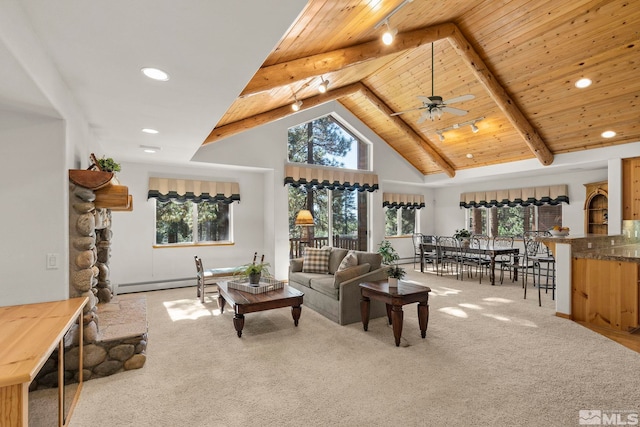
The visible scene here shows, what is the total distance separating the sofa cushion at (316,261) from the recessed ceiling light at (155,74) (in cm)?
341

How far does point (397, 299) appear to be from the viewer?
3342 millimetres

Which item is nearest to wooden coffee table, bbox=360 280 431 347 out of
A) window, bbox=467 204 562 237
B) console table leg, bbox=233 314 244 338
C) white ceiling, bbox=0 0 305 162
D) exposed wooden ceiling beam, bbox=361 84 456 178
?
console table leg, bbox=233 314 244 338

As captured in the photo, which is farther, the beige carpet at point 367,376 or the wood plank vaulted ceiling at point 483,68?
the wood plank vaulted ceiling at point 483,68

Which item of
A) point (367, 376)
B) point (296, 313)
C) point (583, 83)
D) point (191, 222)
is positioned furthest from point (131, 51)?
point (583, 83)

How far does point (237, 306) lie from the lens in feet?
11.7

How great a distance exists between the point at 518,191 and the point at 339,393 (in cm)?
741

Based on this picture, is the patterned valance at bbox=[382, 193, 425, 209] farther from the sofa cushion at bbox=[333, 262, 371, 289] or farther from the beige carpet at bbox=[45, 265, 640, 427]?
the beige carpet at bbox=[45, 265, 640, 427]

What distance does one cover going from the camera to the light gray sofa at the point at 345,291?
4.03 m

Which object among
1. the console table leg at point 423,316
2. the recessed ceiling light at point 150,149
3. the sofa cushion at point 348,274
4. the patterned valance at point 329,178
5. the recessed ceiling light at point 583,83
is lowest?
the console table leg at point 423,316

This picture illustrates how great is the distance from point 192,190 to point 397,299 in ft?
15.2

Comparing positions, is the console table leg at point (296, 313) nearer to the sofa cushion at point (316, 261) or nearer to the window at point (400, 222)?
the sofa cushion at point (316, 261)

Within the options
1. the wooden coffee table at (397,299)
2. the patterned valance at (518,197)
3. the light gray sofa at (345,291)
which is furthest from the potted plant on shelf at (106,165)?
the patterned valance at (518,197)

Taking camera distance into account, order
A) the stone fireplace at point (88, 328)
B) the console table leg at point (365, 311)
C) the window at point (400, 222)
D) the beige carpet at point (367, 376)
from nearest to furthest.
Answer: the beige carpet at point (367, 376) → the stone fireplace at point (88, 328) → the console table leg at point (365, 311) → the window at point (400, 222)

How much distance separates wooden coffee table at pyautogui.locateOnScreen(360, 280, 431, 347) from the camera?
3342 mm
